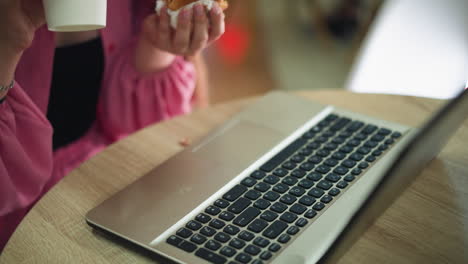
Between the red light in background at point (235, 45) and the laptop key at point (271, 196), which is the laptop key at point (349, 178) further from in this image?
the red light in background at point (235, 45)

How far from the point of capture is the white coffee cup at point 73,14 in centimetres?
48

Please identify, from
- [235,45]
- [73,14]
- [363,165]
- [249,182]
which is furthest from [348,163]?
[235,45]

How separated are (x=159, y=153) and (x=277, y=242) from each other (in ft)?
0.87

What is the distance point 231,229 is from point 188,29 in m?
0.26

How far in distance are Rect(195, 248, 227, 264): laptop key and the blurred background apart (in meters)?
0.70

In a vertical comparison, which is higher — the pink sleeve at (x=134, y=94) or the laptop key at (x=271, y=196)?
the laptop key at (x=271, y=196)

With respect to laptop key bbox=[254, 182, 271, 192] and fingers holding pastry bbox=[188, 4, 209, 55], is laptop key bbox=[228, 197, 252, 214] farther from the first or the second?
fingers holding pastry bbox=[188, 4, 209, 55]

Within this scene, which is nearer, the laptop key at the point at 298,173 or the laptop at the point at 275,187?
the laptop at the point at 275,187

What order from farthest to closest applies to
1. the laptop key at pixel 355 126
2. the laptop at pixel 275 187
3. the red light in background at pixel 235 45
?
the red light in background at pixel 235 45
the laptop key at pixel 355 126
the laptop at pixel 275 187

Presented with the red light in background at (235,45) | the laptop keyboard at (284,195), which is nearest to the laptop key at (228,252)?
the laptop keyboard at (284,195)

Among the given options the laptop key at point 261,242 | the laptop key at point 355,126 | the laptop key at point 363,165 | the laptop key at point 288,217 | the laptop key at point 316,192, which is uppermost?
the laptop key at point 355,126

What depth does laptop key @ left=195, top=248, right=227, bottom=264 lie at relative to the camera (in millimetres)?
465

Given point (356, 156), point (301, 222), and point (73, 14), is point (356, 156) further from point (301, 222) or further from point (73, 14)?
point (73, 14)

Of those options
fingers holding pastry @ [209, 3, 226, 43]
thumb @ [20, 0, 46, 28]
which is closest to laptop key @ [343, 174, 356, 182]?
fingers holding pastry @ [209, 3, 226, 43]
